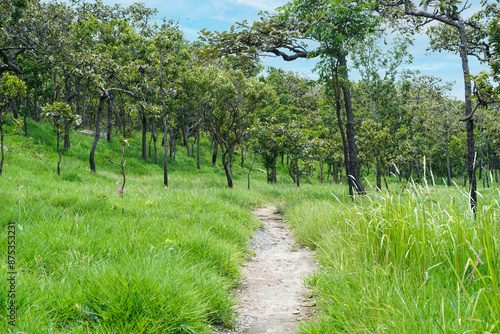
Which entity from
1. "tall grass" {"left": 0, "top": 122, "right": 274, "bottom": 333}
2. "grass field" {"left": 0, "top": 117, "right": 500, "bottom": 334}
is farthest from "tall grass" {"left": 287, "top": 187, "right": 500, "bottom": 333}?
"tall grass" {"left": 0, "top": 122, "right": 274, "bottom": 333}

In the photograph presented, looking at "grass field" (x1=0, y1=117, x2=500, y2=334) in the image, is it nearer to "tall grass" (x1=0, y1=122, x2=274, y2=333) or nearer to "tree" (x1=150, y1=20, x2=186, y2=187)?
"tall grass" (x1=0, y1=122, x2=274, y2=333)

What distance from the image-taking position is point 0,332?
2.29 meters

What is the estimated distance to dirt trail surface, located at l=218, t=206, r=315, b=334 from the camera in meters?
3.44

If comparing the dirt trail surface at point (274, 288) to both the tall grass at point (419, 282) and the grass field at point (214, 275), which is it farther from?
the tall grass at point (419, 282)

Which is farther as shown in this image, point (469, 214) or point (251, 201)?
point (251, 201)

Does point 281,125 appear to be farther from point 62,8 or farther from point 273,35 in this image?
point 62,8

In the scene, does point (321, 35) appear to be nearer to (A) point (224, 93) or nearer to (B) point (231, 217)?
(B) point (231, 217)

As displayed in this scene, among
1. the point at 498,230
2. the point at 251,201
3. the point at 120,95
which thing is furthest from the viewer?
the point at 120,95

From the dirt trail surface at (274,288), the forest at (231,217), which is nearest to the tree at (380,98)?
the forest at (231,217)

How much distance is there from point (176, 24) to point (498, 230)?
17632 mm

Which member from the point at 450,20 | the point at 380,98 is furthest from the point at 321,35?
the point at 380,98

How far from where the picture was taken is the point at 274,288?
14.6ft

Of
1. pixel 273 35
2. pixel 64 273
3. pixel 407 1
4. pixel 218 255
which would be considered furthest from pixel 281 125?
pixel 64 273

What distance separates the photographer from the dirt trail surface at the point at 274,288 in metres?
3.44
